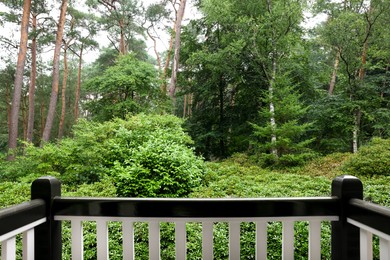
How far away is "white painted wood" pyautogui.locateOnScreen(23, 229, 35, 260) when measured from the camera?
85cm

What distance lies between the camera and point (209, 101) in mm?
11164

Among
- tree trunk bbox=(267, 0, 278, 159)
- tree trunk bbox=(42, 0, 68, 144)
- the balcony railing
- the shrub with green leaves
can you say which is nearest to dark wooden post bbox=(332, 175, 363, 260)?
the balcony railing

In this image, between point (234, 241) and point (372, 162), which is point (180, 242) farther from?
point (372, 162)

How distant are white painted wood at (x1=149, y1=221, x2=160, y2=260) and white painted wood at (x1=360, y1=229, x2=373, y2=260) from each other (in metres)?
0.58

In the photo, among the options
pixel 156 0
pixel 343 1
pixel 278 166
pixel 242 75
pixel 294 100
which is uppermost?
pixel 156 0

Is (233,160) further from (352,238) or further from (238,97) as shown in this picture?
(352,238)

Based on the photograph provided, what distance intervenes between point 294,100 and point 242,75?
244 centimetres

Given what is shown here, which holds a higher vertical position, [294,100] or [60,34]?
[60,34]

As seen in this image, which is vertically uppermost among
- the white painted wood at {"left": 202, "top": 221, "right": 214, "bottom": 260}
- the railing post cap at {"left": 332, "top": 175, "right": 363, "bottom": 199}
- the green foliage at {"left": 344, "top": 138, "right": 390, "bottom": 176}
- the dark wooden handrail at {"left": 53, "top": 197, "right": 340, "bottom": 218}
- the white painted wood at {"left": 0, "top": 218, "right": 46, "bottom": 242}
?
the railing post cap at {"left": 332, "top": 175, "right": 363, "bottom": 199}

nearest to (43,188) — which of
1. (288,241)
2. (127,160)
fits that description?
(288,241)

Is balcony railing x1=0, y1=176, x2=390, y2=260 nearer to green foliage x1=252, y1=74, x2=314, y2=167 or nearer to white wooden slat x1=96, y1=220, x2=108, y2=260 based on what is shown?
white wooden slat x1=96, y1=220, x2=108, y2=260

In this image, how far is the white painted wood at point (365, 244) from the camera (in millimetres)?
813

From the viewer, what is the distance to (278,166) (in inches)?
290

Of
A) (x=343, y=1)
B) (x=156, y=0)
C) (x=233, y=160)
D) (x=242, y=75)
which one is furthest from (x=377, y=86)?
(x=156, y=0)
